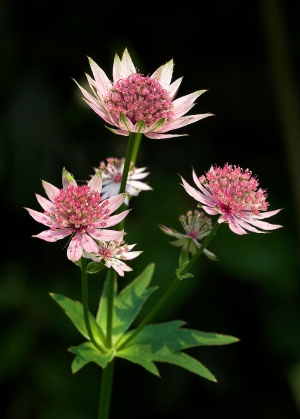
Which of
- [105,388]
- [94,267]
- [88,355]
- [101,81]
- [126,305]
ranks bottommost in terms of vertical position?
[105,388]

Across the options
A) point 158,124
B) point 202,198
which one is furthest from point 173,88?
point 202,198

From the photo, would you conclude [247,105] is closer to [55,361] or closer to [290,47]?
[290,47]

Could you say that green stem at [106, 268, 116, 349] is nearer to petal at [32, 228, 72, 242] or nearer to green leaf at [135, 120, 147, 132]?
petal at [32, 228, 72, 242]

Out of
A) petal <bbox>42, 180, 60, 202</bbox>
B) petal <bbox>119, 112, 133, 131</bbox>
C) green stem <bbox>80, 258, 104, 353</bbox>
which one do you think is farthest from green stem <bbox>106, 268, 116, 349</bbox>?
petal <bbox>119, 112, 133, 131</bbox>

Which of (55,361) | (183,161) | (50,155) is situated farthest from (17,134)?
(55,361)

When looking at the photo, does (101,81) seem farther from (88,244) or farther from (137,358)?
(137,358)

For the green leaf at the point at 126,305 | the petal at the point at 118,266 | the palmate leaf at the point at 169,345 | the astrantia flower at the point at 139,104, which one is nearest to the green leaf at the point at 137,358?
the palmate leaf at the point at 169,345
